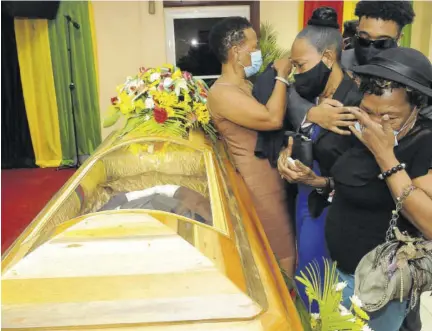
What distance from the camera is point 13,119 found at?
19.4 feet

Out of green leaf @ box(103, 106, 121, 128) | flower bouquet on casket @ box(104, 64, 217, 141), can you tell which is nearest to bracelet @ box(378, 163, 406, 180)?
flower bouquet on casket @ box(104, 64, 217, 141)

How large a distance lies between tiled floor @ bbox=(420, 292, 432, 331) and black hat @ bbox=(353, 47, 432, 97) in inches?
66.7

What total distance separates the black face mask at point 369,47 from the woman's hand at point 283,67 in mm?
301

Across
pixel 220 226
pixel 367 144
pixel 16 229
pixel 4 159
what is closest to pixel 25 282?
pixel 220 226

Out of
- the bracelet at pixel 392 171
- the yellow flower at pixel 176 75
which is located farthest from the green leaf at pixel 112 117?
the bracelet at pixel 392 171

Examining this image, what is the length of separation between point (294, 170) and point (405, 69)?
59 cm

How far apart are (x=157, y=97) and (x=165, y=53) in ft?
11.3

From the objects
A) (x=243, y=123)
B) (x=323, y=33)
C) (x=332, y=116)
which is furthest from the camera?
(x=243, y=123)

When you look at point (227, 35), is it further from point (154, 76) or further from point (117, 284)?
point (117, 284)

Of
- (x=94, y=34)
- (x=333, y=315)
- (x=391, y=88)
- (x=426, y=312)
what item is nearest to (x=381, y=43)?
(x=391, y=88)

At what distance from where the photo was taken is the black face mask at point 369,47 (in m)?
1.71

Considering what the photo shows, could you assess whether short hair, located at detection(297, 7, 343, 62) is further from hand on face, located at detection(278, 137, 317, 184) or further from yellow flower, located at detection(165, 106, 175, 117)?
yellow flower, located at detection(165, 106, 175, 117)

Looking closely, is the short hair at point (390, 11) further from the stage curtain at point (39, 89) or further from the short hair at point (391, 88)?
the stage curtain at point (39, 89)

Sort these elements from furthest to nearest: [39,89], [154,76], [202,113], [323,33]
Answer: [39,89], [154,76], [202,113], [323,33]
